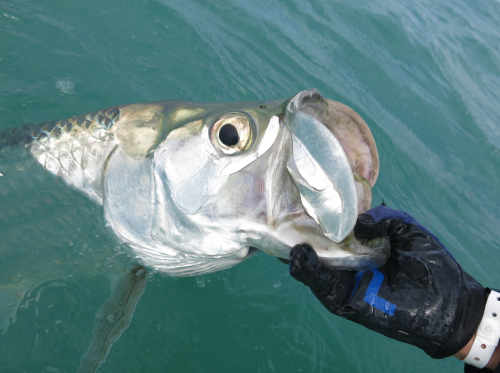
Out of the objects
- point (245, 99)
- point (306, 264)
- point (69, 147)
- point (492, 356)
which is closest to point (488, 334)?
point (492, 356)

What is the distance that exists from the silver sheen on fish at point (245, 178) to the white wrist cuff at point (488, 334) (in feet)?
1.85

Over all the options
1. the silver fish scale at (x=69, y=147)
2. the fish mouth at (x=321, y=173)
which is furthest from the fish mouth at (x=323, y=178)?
the silver fish scale at (x=69, y=147)

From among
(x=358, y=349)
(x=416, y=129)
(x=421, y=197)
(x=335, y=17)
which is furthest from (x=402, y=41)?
(x=358, y=349)

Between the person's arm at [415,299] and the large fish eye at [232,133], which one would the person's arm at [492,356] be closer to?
the person's arm at [415,299]

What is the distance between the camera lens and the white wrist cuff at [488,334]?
1.63 metres

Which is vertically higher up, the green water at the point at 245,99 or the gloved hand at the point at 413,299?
the gloved hand at the point at 413,299

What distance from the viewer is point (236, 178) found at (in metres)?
1.51

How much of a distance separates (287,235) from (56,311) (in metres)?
1.80

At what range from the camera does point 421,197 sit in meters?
5.24

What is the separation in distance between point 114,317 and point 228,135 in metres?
1.51

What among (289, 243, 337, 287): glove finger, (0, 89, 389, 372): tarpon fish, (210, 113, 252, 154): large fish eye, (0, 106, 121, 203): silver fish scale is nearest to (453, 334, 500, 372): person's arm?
(0, 89, 389, 372): tarpon fish

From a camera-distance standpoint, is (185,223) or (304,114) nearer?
(304,114)

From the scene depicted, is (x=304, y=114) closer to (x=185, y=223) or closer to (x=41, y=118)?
(x=185, y=223)

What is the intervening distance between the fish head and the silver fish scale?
1.11 ft
